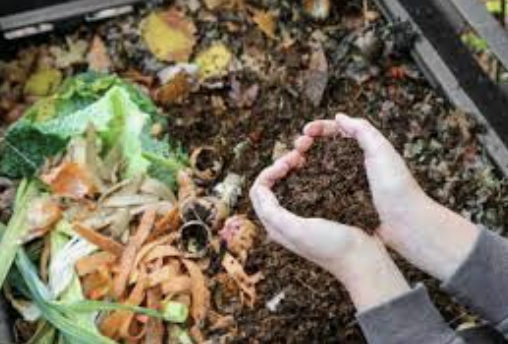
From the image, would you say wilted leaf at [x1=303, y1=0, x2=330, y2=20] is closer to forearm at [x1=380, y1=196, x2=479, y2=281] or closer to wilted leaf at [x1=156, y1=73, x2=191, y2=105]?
wilted leaf at [x1=156, y1=73, x2=191, y2=105]

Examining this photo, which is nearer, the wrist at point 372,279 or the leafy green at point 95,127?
the wrist at point 372,279

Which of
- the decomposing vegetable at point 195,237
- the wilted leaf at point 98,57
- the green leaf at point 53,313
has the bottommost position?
the green leaf at point 53,313

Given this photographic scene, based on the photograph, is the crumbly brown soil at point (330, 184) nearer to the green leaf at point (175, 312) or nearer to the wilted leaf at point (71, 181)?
the green leaf at point (175, 312)

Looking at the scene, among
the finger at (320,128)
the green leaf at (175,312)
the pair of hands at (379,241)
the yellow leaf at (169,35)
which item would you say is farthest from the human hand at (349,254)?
the yellow leaf at (169,35)

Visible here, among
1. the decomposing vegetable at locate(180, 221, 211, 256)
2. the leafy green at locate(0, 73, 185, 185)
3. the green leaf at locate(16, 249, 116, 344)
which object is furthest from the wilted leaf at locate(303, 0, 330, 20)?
the green leaf at locate(16, 249, 116, 344)

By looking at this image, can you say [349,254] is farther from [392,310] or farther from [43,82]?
[43,82]
